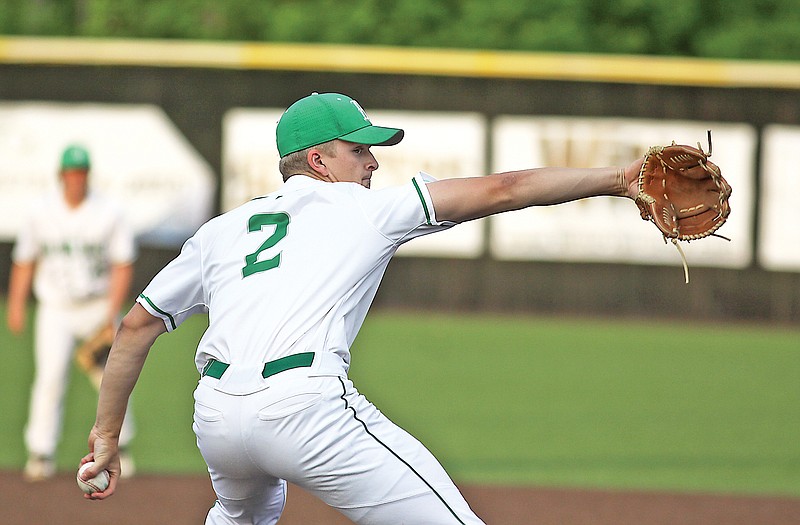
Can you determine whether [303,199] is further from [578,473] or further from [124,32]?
[124,32]

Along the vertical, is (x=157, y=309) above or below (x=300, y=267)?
below

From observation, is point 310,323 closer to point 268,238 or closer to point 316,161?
point 268,238

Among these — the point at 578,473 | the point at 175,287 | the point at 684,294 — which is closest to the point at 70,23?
the point at 684,294

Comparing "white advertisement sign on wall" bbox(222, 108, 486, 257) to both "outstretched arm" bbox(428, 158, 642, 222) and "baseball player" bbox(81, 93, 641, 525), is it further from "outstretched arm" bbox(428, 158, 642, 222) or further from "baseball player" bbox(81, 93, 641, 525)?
"outstretched arm" bbox(428, 158, 642, 222)

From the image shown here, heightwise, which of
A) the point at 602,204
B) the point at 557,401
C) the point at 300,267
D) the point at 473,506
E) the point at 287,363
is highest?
the point at 300,267

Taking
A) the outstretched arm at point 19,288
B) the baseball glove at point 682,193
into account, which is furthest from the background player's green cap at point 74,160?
the baseball glove at point 682,193

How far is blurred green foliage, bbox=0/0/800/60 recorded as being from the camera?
23.3 m

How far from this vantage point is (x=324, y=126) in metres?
3.49

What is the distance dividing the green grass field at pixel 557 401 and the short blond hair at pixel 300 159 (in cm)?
363

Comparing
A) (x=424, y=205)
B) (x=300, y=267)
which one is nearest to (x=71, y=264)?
(x=300, y=267)

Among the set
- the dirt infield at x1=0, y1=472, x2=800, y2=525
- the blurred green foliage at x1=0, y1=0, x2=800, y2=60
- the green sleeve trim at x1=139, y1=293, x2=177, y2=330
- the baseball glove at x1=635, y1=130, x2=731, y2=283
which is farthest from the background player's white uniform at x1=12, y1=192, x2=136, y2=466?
the blurred green foliage at x1=0, y1=0, x2=800, y2=60

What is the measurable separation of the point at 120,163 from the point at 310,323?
12.4 metres

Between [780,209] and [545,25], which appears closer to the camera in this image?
[780,209]

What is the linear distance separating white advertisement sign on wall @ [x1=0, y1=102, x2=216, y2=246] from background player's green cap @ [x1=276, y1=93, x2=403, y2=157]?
11.7 meters
